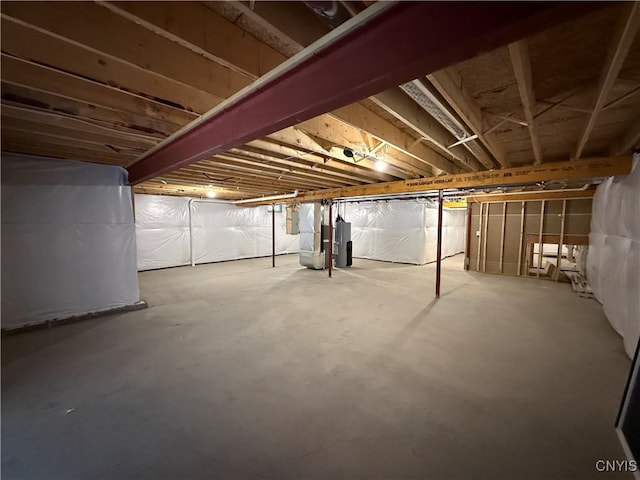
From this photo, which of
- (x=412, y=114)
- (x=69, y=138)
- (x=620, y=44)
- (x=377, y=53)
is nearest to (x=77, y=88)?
(x=69, y=138)

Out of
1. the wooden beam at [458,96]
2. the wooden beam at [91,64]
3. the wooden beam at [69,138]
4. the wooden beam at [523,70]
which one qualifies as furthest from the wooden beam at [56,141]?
the wooden beam at [523,70]

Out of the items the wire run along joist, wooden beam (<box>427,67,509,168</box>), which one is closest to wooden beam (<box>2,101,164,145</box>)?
wooden beam (<box>427,67,509,168</box>)

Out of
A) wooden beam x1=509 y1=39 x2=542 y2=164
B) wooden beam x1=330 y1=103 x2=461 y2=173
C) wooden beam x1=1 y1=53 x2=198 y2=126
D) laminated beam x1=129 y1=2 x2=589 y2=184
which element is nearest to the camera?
laminated beam x1=129 y1=2 x2=589 y2=184

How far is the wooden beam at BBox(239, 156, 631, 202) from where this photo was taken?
2.73m

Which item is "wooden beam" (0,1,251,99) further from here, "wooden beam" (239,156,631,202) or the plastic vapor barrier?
the plastic vapor barrier

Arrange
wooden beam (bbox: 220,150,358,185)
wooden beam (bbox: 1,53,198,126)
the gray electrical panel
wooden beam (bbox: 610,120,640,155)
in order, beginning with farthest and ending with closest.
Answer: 1. the gray electrical panel
2. wooden beam (bbox: 220,150,358,185)
3. wooden beam (bbox: 610,120,640,155)
4. wooden beam (bbox: 1,53,198,126)

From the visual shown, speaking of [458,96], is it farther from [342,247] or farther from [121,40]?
[342,247]

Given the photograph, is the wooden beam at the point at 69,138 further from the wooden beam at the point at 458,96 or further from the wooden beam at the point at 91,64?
the wooden beam at the point at 458,96

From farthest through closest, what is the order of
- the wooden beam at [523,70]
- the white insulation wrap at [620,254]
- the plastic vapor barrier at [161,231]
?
the plastic vapor barrier at [161,231] → the white insulation wrap at [620,254] → the wooden beam at [523,70]

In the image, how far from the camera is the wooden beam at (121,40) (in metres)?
1.00

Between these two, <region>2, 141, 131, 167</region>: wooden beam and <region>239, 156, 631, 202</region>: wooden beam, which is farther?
<region>239, 156, 631, 202</region>: wooden beam

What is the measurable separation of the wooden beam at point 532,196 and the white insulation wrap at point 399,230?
1353mm

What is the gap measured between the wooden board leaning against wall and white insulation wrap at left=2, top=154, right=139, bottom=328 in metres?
7.12

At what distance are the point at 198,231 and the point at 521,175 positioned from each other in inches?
294
